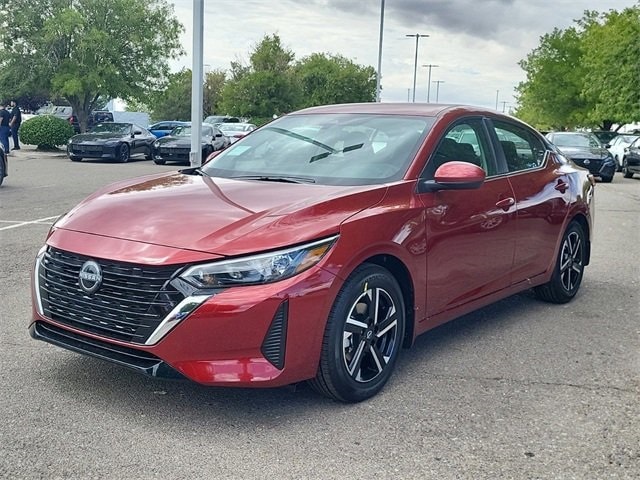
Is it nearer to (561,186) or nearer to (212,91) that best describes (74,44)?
(561,186)

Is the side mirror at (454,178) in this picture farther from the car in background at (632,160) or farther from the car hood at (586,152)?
the car in background at (632,160)

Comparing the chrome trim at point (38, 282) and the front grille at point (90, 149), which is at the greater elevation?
the chrome trim at point (38, 282)

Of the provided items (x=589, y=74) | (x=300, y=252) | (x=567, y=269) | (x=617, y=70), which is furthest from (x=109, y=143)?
(x=589, y=74)

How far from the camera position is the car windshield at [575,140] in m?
22.0

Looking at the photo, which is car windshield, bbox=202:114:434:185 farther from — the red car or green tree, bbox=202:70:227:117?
green tree, bbox=202:70:227:117

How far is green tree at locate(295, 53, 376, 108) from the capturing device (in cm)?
6494

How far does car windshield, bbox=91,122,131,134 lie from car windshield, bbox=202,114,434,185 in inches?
833

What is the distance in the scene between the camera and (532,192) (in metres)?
5.50

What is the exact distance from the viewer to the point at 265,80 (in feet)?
168

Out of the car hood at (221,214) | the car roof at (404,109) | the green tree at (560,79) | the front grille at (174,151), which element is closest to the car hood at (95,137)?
the front grille at (174,151)

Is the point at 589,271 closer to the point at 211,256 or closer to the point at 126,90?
the point at 211,256

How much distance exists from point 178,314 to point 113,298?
376mm

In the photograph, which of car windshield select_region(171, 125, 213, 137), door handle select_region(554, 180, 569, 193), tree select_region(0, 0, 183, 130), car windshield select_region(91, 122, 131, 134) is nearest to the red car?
door handle select_region(554, 180, 569, 193)

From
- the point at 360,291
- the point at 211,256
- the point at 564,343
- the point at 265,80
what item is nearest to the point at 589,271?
the point at 564,343
